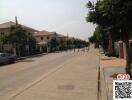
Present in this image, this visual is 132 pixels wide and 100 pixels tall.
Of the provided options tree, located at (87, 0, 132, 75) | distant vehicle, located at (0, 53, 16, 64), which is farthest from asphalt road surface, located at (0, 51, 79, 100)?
distant vehicle, located at (0, 53, 16, 64)

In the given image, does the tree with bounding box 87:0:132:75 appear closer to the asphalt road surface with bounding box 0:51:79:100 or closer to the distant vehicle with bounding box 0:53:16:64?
the asphalt road surface with bounding box 0:51:79:100

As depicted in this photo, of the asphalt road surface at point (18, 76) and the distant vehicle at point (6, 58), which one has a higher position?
the distant vehicle at point (6, 58)

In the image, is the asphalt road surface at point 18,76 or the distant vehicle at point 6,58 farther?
the distant vehicle at point 6,58

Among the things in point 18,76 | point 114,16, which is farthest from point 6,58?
point 114,16

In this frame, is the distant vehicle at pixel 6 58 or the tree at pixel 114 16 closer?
the tree at pixel 114 16

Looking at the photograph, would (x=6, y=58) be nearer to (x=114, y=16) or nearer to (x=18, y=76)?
(x=18, y=76)

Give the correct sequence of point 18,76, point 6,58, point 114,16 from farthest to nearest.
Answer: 1. point 6,58
2. point 18,76
3. point 114,16

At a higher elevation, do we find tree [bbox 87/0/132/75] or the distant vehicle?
tree [bbox 87/0/132/75]

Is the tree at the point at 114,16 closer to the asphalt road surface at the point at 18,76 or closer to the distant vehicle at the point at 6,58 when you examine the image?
the asphalt road surface at the point at 18,76

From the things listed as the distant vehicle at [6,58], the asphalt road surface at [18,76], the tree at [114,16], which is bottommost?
the asphalt road surface at [18,76]

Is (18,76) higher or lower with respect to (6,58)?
lower

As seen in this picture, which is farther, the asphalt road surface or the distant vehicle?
the distant vehicle

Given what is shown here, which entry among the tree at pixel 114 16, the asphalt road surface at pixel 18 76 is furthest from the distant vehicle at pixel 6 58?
the tree at pixel 114 16

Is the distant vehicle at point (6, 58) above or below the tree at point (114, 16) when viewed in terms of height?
below
